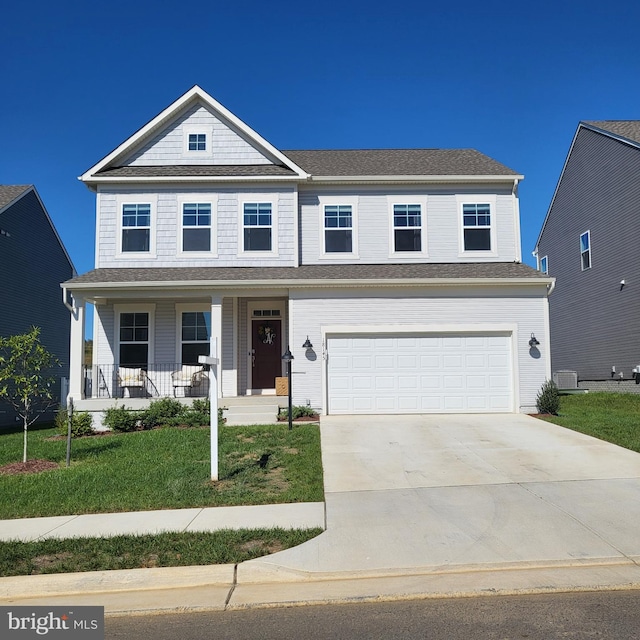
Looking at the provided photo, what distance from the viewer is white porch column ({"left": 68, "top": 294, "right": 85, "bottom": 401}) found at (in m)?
14.5

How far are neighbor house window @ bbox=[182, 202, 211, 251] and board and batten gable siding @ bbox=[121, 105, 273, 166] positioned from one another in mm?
1480

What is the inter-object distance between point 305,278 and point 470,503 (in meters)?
8.32

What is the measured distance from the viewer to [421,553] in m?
5.73

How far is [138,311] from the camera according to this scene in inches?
634

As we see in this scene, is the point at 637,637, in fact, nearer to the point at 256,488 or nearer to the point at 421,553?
the point at 421,553

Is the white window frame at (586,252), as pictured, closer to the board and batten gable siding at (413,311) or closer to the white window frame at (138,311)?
the board and batten gable siding at (413,311)

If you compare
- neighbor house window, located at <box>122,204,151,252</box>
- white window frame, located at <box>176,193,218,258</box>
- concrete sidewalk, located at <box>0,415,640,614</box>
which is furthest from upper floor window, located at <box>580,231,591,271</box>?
neighbor house window, located at <box>122,204,151,252</box>

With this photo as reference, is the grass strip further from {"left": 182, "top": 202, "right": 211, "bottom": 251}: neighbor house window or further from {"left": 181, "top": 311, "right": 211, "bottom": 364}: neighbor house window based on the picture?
{"left": 182, "top": 202, "right": 211, "bottom": 251}: neighbor house window

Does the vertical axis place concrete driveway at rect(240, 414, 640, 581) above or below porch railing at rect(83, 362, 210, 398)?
below

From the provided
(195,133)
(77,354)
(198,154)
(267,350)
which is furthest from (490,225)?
(77,354)

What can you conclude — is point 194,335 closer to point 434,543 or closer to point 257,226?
point 257,226

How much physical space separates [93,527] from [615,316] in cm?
1928

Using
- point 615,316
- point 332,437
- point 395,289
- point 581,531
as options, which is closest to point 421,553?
point 581,531

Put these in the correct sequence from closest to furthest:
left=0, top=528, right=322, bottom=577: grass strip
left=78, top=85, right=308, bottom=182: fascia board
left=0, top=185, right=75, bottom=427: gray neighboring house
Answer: left=0, top=528, right=322, bottom=577: grass strip < left=78, top=85, right=308, bottom=182: fascia board < left=0, top=185, right=75, bottom=427: gray neighboring house
